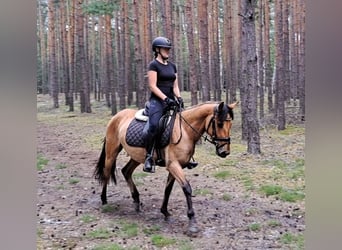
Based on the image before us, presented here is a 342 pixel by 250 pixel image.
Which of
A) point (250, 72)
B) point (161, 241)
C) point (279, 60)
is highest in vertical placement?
point (279, 60)

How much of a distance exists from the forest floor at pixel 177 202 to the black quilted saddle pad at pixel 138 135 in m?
0.45

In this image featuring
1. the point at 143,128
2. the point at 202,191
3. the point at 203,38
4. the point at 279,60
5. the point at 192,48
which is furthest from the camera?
the point at 279,60

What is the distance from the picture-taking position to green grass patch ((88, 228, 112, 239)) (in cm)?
195

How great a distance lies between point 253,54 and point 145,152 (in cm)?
158

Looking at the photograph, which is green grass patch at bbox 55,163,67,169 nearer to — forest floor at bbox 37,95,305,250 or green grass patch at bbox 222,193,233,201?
forest floor at bbox 37,95,305,250

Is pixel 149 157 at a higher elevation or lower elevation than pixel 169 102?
lower

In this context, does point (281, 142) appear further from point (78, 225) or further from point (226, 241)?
point (78, 225)

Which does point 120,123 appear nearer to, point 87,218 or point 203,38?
point 87,218

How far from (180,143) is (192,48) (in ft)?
6.98

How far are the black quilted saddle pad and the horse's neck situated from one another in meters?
0.12

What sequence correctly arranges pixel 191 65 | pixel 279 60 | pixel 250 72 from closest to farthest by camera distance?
pixel 250 72 < pixel 191 65 < pixel 279 60

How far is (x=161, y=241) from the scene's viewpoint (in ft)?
6.36

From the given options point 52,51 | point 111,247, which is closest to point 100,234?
point 111,247
